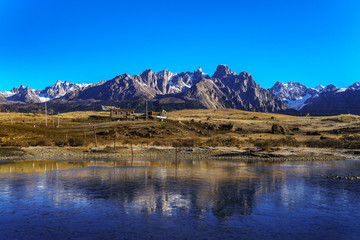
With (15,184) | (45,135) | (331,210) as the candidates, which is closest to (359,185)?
(331,210)

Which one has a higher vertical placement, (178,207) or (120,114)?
(120,114)

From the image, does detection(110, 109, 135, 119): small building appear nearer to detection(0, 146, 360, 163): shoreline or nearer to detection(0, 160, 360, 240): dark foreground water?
detection(0, 146, 360, 163): shoreline

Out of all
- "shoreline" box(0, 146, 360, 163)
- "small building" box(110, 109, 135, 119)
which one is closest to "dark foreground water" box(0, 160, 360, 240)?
"shoreline" box(0, 146, 360, 163)

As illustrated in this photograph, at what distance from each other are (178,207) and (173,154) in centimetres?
4113

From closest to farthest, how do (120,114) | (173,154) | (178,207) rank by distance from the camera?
(178,207)
(173,154)
(120,114)

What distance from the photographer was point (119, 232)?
15.9 m

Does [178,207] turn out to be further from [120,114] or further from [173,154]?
[120,114]

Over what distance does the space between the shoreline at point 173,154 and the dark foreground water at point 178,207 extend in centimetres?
2293

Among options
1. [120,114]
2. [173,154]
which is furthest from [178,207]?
[120,114]

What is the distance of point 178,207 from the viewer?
20.9 m

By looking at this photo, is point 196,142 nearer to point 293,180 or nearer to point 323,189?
point 293,180

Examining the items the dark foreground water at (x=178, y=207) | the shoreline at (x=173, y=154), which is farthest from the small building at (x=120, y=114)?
the dark foreground water at (x=178, y=207)

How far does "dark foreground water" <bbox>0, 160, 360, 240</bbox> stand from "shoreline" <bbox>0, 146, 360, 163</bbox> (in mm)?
22930

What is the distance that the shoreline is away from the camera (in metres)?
56.2
